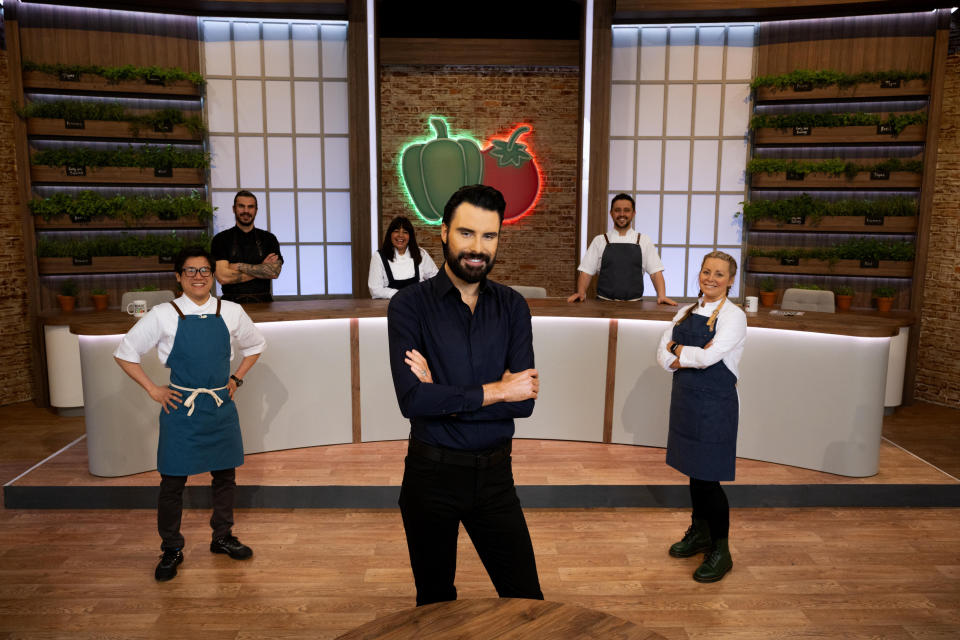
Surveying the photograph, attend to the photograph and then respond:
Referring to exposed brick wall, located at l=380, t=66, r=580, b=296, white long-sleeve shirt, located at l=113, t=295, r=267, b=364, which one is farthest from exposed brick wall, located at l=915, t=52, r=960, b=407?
white long-sleeve shirt, located at l=113, t=295, r=267, b=364

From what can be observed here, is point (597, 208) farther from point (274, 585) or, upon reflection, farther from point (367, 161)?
point (274, 585)

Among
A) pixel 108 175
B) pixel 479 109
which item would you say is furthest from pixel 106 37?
pixel 479 109

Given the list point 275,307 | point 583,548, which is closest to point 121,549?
point 275,307

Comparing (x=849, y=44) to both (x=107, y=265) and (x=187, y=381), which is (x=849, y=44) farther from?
(x=107, y=265)

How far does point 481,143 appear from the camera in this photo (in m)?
7.21

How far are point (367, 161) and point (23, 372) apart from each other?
3362 mm

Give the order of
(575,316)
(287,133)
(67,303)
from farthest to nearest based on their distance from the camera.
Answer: (287,133)
(67,303)
(575,316)

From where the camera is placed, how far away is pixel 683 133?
19.9 feet

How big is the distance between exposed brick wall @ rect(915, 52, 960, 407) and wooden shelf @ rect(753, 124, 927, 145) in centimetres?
31

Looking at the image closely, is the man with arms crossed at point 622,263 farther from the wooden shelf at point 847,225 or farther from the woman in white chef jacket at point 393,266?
the wooden shelf at point 847,225

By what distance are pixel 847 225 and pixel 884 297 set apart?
25.6 inches

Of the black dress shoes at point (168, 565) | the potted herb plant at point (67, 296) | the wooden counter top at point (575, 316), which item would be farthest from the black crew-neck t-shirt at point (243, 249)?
the potted herb plant at point (67, 296)

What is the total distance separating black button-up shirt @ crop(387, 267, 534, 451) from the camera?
1812 millimetres

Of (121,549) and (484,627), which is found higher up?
(484,627)
